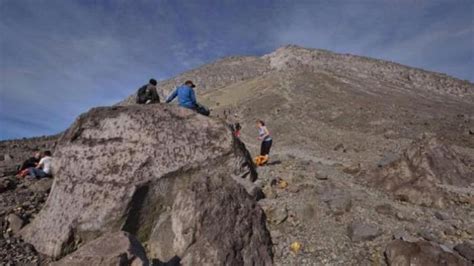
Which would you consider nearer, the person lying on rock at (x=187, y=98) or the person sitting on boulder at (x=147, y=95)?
the person lying on rock at (x=187, y=98)

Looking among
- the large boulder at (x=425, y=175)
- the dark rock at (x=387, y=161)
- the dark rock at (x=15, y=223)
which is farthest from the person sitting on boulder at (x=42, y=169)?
the dark rock at (x=387, y=161)

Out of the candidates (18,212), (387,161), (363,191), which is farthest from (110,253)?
(387,161)

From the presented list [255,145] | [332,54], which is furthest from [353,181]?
Result: [332,54]

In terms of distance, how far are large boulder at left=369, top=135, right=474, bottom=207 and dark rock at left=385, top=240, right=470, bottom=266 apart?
133 inches

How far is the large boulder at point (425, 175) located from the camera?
1114cm

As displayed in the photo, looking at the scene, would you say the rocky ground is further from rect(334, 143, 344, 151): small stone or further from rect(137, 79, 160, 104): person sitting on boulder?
rect(334, 143, 344, 151): small stone

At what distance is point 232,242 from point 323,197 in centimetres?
347

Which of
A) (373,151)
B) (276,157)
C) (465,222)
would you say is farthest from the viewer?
(373,151)

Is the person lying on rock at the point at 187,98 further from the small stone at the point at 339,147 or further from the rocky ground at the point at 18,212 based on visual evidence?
the small stone at the point at 339,147

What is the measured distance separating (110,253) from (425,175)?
31.0 ft

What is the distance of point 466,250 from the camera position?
7.84 meters

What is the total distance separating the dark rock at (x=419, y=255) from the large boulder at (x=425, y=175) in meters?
3.39

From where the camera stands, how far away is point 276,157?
53.3 ft

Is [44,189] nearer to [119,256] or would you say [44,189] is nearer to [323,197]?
[119,256]
